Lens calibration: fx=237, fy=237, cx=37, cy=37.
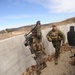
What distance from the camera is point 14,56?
8.82 metres

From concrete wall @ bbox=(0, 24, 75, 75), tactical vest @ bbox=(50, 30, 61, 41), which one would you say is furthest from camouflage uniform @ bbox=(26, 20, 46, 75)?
tactical vest @ bbox=(50, 30, 61, 41)

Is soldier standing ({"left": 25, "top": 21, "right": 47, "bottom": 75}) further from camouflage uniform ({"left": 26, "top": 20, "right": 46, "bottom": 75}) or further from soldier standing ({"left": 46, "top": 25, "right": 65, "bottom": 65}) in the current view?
soldier standing ({"left": 46, "top": 25, "right": 65, "bottom": 65})

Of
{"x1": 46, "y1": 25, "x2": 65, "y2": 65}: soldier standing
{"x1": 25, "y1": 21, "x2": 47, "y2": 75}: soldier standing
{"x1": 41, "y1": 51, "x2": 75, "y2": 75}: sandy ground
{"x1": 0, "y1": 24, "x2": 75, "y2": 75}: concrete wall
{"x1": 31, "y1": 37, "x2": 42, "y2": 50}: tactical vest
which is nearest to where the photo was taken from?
{"x1": 0, "y1": 24, "x2": 75, "y2": 75}: concrete wall

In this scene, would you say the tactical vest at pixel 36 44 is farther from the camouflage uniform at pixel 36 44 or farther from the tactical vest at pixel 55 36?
the tactical vest at pixel 55 36

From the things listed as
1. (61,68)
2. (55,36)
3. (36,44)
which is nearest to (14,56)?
(36,44)

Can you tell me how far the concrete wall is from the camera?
7650 mm

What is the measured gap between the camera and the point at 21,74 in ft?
31.1

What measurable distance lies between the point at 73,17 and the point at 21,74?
59.5 meters

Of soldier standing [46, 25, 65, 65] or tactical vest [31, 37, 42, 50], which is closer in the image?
tactical vest [31, 37, 42, 50]

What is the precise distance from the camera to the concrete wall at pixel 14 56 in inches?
301

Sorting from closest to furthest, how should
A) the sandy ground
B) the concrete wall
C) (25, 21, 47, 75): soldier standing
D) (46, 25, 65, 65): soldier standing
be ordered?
1. the concrete wall
2. (25, 21, 47, 75): soldier standing
3. the sandy ground
4. (46, 25, 65, 65): soldier standing

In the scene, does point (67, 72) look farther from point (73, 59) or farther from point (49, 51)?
point (49, 51)

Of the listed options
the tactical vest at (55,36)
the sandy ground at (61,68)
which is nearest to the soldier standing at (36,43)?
the sandy ground at (61,68)

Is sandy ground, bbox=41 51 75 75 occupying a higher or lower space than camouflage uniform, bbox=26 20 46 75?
lower
